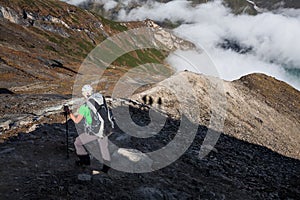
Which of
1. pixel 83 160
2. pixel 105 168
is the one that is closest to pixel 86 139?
pixel 83 160

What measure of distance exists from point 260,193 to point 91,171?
10550 millimetres

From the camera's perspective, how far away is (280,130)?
37469 mm

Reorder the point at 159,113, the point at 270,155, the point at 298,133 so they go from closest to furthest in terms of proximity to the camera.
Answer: the point at 159,113
the point at 270,155
the point at 298,133

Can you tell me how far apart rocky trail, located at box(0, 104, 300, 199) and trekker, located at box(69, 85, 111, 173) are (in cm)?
42

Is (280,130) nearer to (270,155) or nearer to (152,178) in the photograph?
(270,155)

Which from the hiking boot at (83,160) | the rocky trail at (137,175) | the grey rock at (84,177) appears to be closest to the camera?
the rocky trail at (137,175)

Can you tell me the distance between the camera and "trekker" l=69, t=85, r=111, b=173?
12.0 meters

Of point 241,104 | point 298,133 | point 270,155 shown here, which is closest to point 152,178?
point 270,155

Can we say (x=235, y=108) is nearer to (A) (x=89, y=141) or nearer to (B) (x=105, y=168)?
(B) (x=105, y=168)

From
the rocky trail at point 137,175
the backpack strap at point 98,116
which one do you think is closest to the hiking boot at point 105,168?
the rocky trail at point 137,175

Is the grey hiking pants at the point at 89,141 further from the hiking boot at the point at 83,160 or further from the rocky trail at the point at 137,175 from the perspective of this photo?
the rocky trail at the point at 137,175

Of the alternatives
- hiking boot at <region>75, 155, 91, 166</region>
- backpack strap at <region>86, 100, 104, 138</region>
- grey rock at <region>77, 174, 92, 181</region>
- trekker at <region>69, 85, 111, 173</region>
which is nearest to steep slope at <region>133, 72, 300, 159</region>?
hiking boot at <region>75, 155, 91, 166</region>

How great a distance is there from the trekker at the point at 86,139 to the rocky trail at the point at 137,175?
42cm

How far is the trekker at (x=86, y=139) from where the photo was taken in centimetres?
1202
